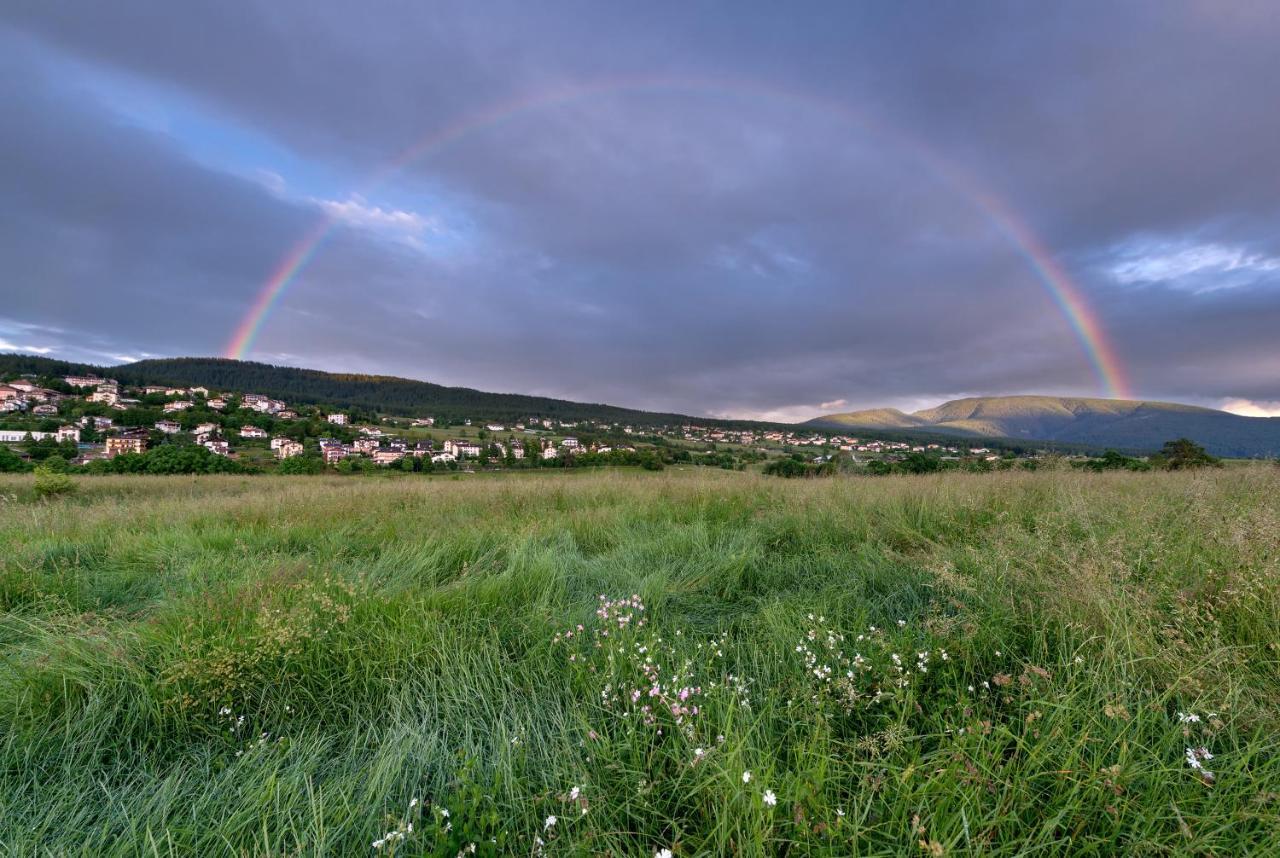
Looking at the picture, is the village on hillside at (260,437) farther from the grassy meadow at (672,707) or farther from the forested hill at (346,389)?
the grassy meadow at (672,707)

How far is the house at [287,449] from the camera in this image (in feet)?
139

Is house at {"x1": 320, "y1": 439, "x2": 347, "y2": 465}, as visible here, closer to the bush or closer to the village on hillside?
the village on hillside

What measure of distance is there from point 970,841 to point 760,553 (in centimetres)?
373

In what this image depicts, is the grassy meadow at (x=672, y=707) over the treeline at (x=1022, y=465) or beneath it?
beneath

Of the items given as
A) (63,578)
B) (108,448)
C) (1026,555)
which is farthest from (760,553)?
(108,448)

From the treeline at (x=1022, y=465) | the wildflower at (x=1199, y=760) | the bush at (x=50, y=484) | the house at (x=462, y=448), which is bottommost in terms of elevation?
the house at (x=462, y=448)

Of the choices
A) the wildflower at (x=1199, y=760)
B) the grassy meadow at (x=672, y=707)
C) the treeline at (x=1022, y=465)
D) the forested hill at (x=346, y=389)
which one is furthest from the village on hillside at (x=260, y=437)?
the wildflower at (x=1199, y=760)

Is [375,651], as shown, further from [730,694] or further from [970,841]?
[970,841]

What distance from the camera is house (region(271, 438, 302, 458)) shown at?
4244cm

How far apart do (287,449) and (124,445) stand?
11142 mm

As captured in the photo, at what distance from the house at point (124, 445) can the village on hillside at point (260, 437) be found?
0.22 feet

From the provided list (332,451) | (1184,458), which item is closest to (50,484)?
(332,451)

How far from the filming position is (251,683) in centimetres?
255

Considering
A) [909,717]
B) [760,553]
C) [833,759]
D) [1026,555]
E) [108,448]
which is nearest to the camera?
[833,759]
